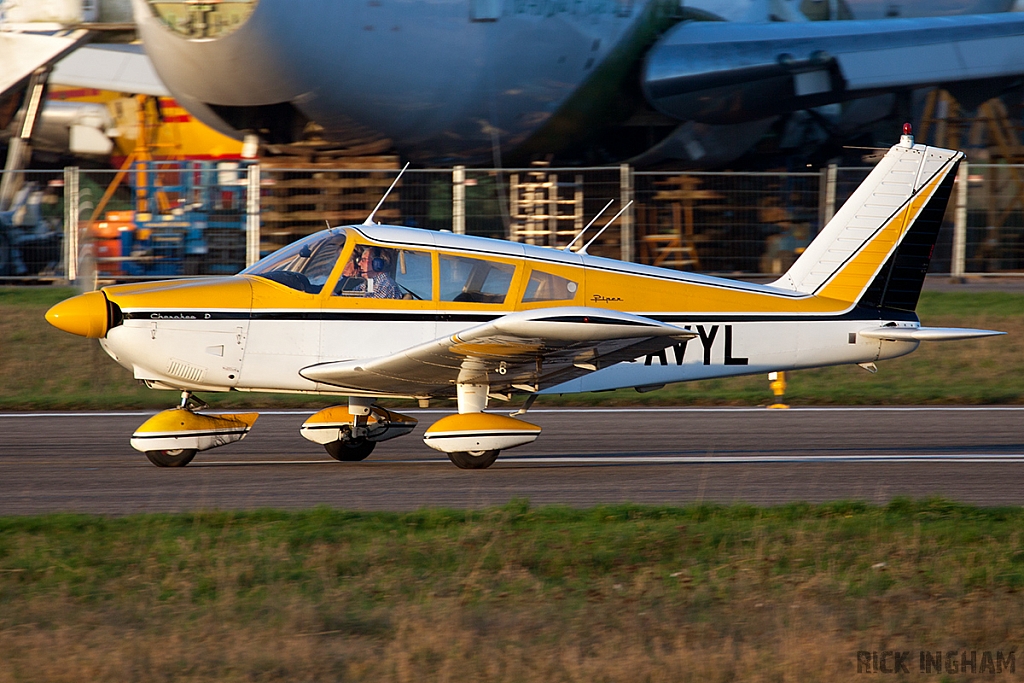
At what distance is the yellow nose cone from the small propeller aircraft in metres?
0.01

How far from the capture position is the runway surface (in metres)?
7.81

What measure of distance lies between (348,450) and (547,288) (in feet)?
7.32

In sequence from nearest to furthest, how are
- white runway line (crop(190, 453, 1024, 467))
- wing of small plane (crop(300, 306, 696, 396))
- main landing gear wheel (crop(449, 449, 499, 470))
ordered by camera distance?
1. wing of small plane (crop(300, 306, 696, 396))
2. main landing gear wheel (crop(449, 449, 499, 470))
3. white runway line (crop(190, 453, 1024, 467))

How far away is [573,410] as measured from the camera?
516 inches

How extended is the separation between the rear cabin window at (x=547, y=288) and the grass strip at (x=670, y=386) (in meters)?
3.91

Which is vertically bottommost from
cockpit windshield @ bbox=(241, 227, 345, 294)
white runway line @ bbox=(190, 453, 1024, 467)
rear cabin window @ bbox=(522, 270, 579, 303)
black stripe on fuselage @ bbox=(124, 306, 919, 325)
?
white runway line @ bbox=(190, 453, 1024, 467)

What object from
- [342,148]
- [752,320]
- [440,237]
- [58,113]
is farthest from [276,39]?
[58,113]

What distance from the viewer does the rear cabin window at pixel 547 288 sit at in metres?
9.03

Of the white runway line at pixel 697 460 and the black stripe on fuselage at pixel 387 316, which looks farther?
the white runway line at pixel 697 460

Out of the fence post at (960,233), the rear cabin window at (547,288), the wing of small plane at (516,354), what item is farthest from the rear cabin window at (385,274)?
the fence post at (960,233)

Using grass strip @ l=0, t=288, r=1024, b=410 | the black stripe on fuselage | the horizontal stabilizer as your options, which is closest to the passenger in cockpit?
the black stripe on fuselage

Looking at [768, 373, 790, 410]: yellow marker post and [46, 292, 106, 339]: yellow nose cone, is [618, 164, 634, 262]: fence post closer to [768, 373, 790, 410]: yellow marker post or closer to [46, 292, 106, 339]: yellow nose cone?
[768, 373, 790, 410]: yellow marker post

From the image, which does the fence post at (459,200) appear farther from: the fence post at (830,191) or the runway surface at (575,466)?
the fence post at (830,191)

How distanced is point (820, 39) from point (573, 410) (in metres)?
11.4
